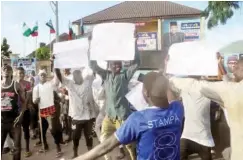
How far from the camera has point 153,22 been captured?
9.31 meters

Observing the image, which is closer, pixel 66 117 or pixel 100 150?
pixel 100 150

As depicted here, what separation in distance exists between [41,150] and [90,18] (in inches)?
77.3

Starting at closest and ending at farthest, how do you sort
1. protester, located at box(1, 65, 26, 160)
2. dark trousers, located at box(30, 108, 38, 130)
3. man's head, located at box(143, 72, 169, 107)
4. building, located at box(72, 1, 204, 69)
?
man's head, located at box(143, 72, 169, 107) → protester, located at box(1, 65, 26, 160) → building, located at box(72, 1, 204, 69) → dark trousers, located at box(30, 108, 38, 130)

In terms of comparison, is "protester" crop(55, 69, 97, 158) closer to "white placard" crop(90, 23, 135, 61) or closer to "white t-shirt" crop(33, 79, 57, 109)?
"white t-shirt" crop(33, 79, 57, 109)

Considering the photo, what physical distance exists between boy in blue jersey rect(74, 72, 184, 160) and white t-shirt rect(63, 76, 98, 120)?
2.83 meters

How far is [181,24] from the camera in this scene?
874 cm

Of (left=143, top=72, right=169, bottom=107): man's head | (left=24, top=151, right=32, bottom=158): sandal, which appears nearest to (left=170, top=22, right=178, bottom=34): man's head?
(left=24, top=151, right=32, bottom=158): sandal

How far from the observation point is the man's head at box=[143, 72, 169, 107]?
80.1 inches

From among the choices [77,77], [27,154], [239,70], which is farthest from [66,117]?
[239,70]

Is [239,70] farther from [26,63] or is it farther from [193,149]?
[26,63]

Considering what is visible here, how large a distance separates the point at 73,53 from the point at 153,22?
6.09 m

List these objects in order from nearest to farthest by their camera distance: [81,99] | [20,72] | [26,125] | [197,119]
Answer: [197,119] < [81,99] < [26,125] < [20,72]

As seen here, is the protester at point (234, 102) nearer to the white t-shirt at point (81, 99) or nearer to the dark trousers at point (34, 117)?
the white t-shirt at point (81, 99)

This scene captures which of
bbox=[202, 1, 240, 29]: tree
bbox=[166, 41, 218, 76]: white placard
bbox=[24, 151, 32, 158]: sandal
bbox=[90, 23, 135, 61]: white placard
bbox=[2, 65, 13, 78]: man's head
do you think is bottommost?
bbox=[24, 151, 32, 158]: sandal
